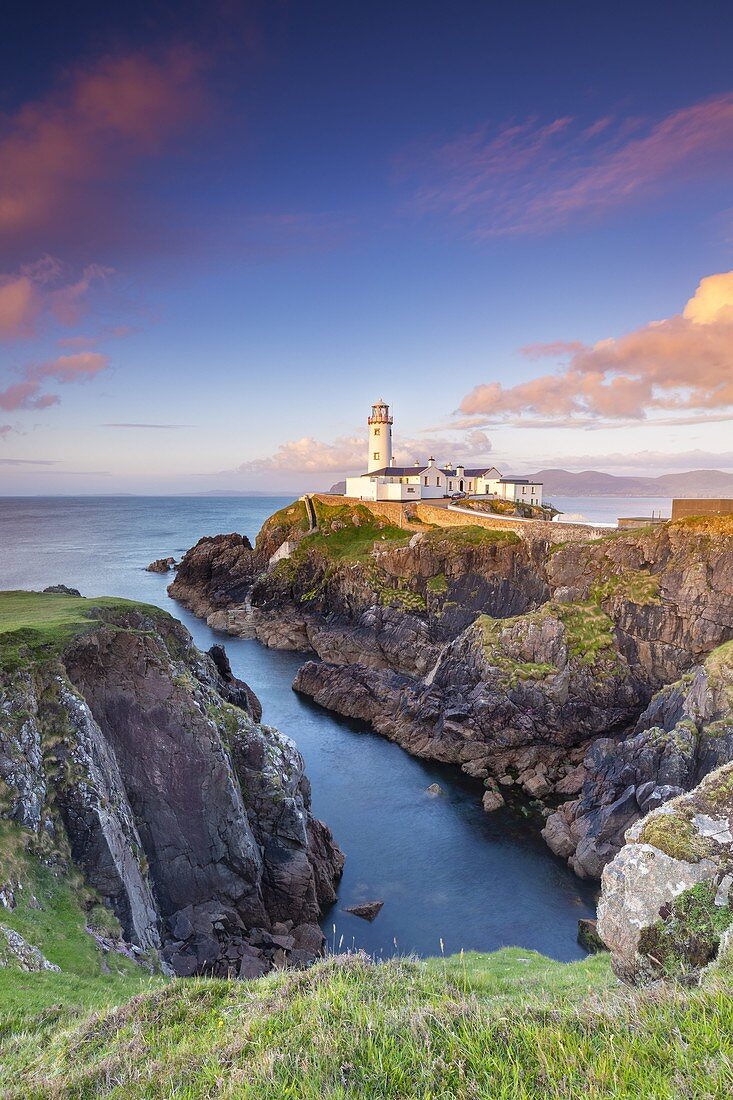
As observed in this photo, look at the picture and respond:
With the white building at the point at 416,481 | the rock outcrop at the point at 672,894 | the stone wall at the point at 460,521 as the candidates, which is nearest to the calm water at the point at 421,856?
the rock outcrop at the point at 672,894

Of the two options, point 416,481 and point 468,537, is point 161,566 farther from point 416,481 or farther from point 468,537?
point 468,537

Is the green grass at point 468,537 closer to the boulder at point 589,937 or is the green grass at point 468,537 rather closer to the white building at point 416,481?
the white building at point 416,481

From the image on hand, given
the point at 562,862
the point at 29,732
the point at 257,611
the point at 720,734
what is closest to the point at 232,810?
the point at 29,732

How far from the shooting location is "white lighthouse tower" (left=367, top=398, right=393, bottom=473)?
98.7 m

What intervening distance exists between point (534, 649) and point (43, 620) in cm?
3336

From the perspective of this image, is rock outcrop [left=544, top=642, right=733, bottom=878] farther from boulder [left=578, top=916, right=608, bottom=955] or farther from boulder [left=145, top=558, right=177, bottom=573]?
boulder [left=145, top=558, right=177, bottom=573]

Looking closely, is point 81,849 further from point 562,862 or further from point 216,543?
point 216,543

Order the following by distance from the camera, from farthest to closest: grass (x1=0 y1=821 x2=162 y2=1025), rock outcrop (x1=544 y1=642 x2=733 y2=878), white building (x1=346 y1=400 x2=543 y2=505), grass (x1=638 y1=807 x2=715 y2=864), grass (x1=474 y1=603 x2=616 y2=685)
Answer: white building (x1=346 y1=400 x2=543 y2=505)
grass (x1=474 y1=603 x2=616 y2=685)
rock outcrop (x1=544 y1=642 x2=733 y2=878)
grass (x1=0 y1=821 x2=162 y2=1025)
grass (x1=638 y1=807 x2=715 y2=864)

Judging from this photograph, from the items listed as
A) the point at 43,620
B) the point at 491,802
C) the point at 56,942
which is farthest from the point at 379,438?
the point at 56,942

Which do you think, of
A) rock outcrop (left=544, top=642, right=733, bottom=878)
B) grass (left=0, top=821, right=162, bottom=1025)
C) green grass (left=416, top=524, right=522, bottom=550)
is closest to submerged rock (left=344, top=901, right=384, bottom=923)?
rock outcrop (left=544, top=642, right=733, bottom=878)

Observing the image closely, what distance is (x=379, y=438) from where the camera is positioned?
99.7m

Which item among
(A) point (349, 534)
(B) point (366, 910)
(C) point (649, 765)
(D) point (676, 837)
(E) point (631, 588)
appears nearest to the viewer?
(D) point (676, 837)

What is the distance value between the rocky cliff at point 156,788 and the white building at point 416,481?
213ft

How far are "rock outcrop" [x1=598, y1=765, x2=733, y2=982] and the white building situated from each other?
77.4 metres
